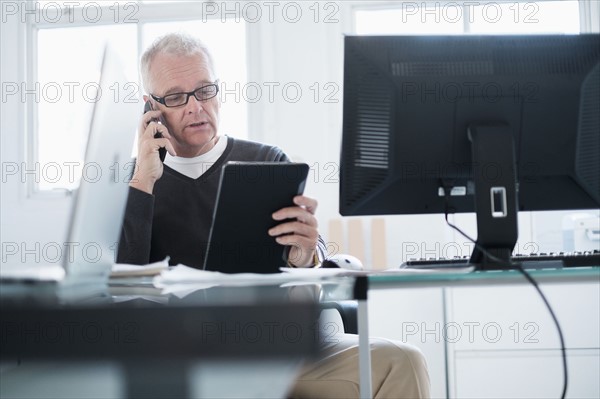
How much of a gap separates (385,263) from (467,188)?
6.90ft

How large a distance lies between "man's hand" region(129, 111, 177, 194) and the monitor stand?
882 mm

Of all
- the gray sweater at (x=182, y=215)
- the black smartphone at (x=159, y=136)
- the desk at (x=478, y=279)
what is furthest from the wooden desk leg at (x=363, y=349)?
the black smartphone at (x=159, y=136)

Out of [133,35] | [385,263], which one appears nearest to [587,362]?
[385,263]

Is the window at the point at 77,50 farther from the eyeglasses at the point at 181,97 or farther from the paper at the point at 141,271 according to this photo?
the paper at the point at 141,271

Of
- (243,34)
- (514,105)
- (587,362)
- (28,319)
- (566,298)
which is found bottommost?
(587,362)

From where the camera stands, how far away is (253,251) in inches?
59.8

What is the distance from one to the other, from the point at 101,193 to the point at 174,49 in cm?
102

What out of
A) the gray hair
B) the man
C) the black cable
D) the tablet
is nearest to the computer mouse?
the man

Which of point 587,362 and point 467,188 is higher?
point 467,188

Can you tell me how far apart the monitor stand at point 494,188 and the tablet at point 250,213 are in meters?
0.34

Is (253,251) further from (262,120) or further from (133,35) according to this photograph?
(133,35)

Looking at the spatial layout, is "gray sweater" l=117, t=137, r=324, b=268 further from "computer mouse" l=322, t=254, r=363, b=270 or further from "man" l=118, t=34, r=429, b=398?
"computer mouse" l=322, t=254, r=363, b=270

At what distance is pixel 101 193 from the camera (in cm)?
126

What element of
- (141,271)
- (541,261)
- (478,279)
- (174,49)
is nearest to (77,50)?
(174,49)
